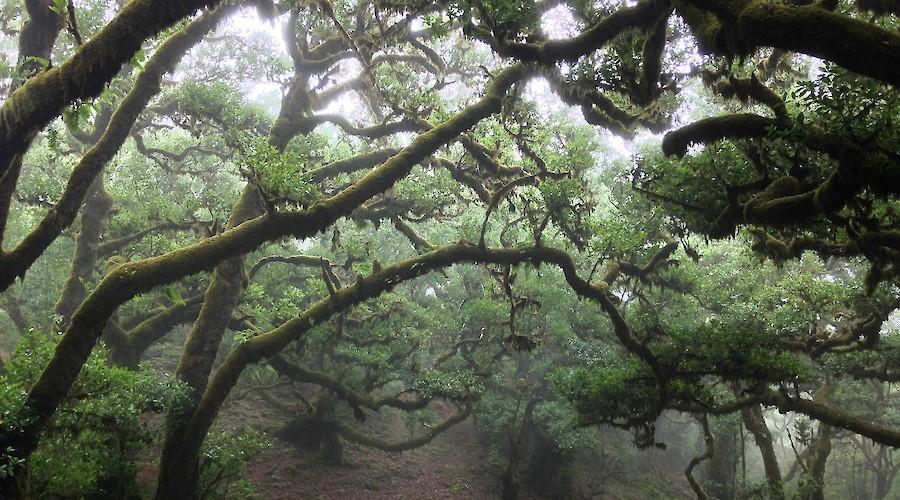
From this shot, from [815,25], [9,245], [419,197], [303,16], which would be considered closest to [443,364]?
[419,197]

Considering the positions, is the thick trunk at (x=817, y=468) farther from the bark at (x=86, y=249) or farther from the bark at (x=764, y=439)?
the bark at (x=86, y=249)

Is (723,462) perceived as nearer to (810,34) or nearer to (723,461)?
(723,461)

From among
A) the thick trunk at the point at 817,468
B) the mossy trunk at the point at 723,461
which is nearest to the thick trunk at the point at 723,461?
the mossy trunk at the point at 723,461

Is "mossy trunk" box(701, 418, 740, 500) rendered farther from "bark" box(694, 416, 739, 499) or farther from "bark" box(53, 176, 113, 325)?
"bark" box(53, 176, 113, 325)

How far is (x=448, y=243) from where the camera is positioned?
1330cm

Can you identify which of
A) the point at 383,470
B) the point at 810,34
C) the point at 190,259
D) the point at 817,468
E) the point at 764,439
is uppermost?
the point at 190,259

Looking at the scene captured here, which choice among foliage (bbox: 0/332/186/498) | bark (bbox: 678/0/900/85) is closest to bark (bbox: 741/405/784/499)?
bark (bbox: 678/0/900/85)

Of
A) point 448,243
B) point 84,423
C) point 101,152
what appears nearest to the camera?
point 84,423

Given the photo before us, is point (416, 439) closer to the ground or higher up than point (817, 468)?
higher up

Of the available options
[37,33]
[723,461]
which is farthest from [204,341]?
[723,461]

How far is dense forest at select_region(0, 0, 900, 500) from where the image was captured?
6.49m

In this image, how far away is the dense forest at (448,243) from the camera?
649cm

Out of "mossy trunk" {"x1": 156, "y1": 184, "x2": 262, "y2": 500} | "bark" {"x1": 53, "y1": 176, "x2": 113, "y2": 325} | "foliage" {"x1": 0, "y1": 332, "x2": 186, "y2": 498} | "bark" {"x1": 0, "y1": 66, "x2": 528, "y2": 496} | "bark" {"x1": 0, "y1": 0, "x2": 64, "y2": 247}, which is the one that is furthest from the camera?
"bark" {"x1": 53, "y1": 176, "x2": 113, "y2": 325}

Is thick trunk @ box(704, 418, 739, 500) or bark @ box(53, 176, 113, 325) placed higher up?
bark @ box(53, 176, 113, 325)
